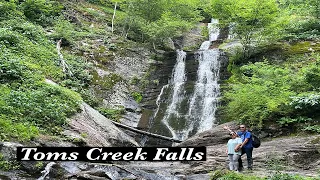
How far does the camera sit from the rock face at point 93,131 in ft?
36.3

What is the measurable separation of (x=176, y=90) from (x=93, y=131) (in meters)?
11.4

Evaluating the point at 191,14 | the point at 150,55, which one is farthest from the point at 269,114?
the point at 191,14

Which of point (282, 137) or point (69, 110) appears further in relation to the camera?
point (282, 137)

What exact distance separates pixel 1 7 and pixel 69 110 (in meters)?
11.9

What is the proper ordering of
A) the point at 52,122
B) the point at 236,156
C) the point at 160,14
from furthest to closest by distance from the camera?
the point at 160,14 < the point at 52,122 < the point at 236,156

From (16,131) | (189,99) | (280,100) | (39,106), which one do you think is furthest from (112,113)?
(16,131)

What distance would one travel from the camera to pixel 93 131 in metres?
12.1

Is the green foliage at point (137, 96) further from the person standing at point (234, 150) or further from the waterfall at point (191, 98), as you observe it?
the person standing at point (234, 150)

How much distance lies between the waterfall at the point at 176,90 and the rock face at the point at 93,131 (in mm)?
5273

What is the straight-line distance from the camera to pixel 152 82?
23844 millimetres

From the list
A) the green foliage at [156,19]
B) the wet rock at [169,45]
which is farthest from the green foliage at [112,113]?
the wet rock at [169,45]

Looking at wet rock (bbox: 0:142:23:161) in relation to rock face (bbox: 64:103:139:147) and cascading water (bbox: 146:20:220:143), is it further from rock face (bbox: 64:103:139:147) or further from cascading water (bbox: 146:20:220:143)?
cascading water (bbox: 146:20:220:143)

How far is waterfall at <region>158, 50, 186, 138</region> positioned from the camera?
19.7m

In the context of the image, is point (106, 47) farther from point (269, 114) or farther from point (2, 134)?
point (2, 134)
